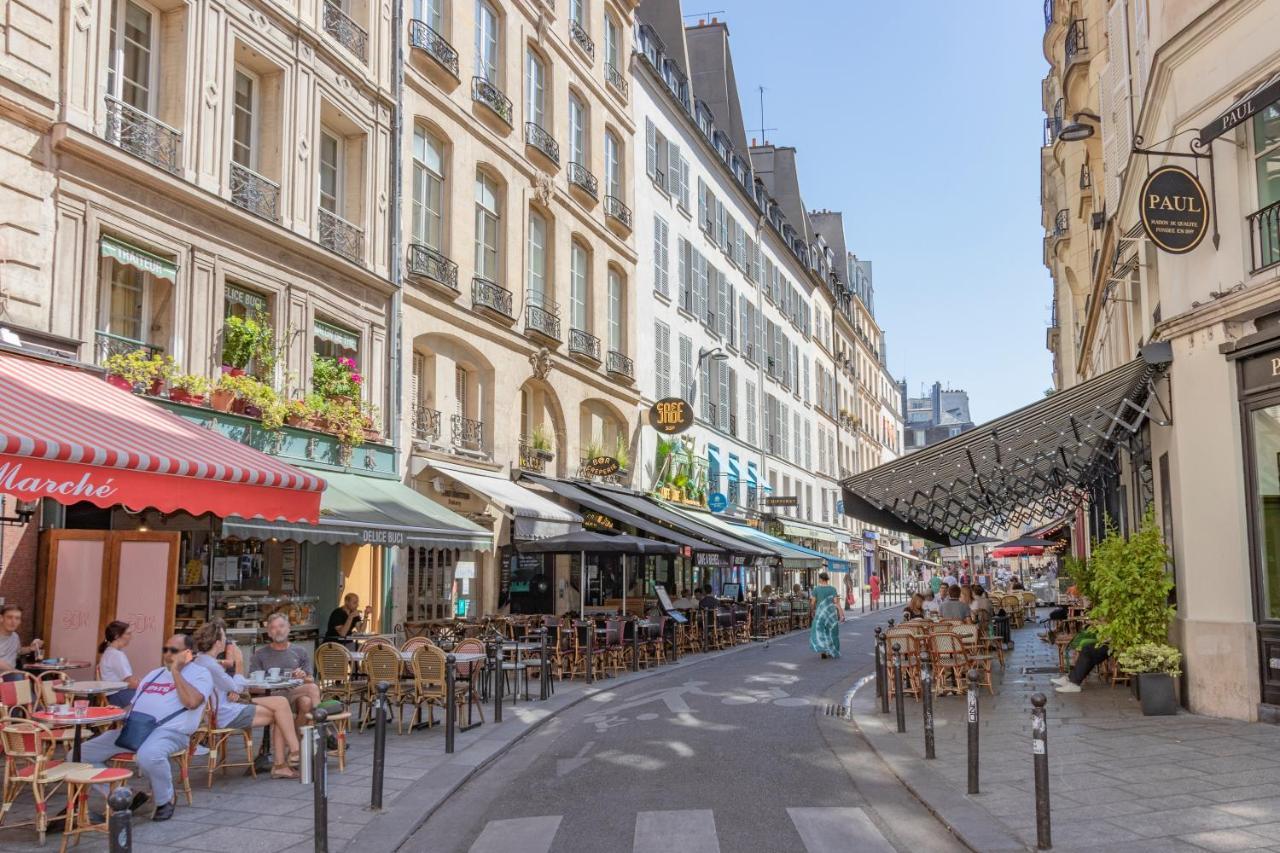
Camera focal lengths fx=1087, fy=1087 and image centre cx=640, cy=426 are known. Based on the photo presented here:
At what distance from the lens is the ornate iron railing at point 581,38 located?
24547mm

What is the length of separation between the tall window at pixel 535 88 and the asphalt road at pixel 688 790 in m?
13.7

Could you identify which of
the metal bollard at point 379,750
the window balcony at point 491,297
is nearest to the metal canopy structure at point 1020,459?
the window balcony at point 491,297

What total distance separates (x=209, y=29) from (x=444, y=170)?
6.24m

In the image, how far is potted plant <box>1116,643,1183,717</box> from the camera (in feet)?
35.9

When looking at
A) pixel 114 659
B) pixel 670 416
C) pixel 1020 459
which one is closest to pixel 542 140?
pixel 670 416

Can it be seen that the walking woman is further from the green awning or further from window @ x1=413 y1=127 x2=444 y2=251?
window @ x1=413 y1=127 x2=444 y2=251

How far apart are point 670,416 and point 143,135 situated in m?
16.8

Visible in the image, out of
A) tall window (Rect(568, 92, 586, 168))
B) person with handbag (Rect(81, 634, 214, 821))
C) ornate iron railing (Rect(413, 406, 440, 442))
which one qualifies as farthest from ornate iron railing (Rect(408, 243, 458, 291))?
person with handbag (Rect(81, 634, 214, 821))

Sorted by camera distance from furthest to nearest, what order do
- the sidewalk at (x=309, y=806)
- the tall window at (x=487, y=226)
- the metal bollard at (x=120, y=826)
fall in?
1. the tall window at (x=487, y=226)
2. the sidewalk at (x=309, y=806)
3. the metal bollard at (x=120, y=826)

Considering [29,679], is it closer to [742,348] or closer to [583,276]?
[583,276]

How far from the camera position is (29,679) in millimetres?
8227

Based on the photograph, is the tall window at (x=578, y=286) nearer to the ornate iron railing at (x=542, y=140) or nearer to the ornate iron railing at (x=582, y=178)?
the ornate iron railing at (x=582, y=178)

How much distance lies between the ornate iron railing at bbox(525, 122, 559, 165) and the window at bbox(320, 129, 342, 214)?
238 inches

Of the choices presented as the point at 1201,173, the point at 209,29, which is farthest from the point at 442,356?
the point at 1201,173
